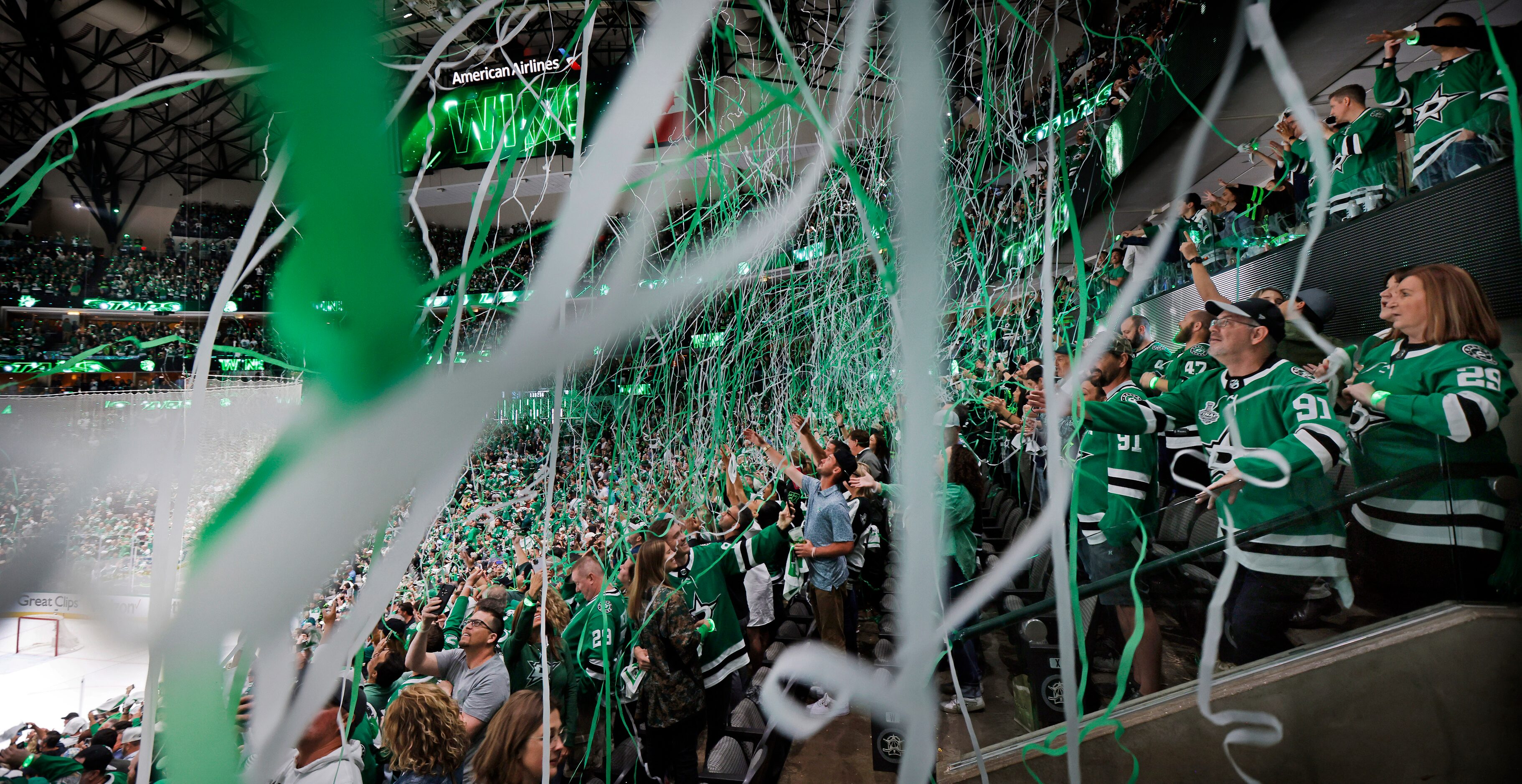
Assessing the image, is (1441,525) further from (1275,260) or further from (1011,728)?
(1275,260)

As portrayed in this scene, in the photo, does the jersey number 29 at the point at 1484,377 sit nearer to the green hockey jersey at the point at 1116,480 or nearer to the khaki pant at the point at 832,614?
the green hockey jersey at the point at 1116,480

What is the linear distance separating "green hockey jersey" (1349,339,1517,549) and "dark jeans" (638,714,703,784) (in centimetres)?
150

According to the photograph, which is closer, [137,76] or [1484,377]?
[1484,377]

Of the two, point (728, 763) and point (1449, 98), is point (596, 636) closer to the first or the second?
point (728, 763)

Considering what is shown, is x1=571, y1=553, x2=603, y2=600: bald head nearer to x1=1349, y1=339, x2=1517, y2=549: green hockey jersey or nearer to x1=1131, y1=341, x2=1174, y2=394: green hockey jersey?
x1=1349, y1=339, x2=1517, y2=549: green hockey jersey

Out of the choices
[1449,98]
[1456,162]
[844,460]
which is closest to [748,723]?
[844,460]

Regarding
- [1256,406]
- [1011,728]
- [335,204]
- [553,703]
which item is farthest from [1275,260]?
[335,204]

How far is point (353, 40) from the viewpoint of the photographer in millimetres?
349

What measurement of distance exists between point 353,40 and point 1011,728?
6.05ft

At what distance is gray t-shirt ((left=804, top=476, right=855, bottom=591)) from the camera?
204 cm

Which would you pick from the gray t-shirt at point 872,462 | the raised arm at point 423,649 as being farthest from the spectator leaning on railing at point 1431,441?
the raised arm at point 423,649

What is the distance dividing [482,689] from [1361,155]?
253 centimetres

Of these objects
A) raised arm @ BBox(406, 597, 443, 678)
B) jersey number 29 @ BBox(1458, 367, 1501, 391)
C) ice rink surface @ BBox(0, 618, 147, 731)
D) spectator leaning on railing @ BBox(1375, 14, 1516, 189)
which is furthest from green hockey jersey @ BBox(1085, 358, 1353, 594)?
ice rink surface @ BBox(0, 618, 147, 731)

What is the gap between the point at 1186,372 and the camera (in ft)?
5.69
